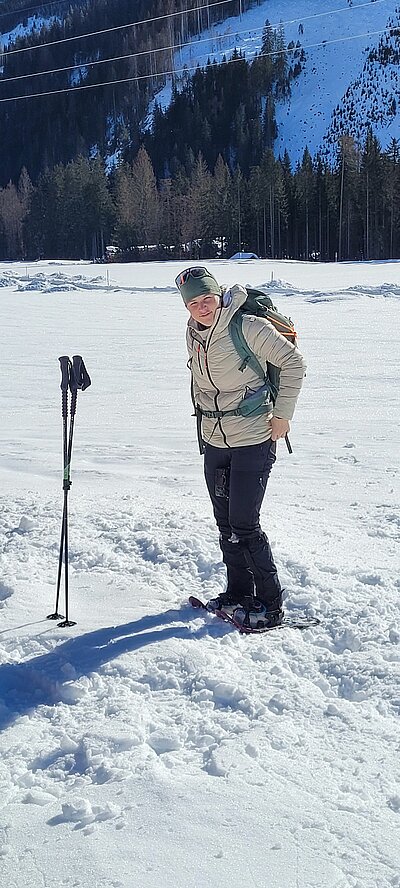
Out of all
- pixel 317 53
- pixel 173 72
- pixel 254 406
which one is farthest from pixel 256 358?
pixel 317 53

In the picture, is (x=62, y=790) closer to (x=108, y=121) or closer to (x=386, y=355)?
(x=386, y=355)

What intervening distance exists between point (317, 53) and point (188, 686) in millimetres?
151942

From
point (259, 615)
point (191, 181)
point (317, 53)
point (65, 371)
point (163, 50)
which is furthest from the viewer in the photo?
point (317, 53)

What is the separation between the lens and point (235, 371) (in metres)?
3.66

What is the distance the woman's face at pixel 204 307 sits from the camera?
3490 mm

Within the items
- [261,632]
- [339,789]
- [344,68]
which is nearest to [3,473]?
[261,632]

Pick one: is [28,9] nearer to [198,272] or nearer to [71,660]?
[198,272]

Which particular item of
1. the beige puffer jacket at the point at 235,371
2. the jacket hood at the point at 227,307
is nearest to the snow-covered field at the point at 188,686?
the beige puffer jacket at the point at 235,371

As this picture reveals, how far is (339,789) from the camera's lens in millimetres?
2768

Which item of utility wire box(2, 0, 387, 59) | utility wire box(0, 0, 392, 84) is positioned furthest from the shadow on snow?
utility wire box(2, 0, 387, 59)

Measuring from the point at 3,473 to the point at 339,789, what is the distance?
4.89 metres

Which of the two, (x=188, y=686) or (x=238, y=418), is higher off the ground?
(x=238, y=418)

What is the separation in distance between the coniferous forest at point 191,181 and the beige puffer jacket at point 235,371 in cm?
6241

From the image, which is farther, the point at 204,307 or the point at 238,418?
the point at 238,418
